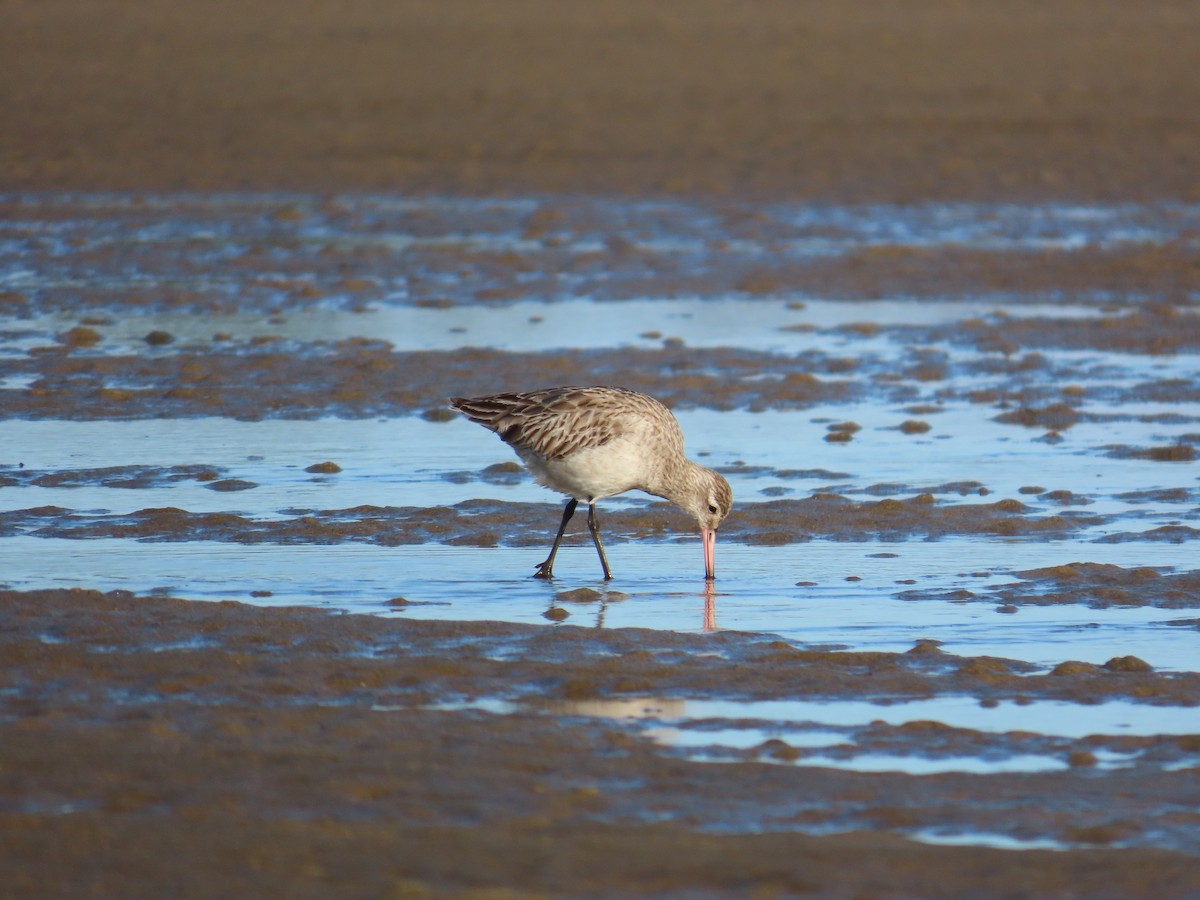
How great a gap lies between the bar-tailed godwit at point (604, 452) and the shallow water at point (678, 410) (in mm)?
302

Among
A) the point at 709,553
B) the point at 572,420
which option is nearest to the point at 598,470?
the point at 572,420

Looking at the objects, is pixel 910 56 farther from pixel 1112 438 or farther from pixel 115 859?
pixel 115 859

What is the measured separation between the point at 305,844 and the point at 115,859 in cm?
49

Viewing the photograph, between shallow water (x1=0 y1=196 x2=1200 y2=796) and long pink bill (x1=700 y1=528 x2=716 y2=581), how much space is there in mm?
81

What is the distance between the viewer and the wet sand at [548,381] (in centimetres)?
552

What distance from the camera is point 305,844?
5.44 metres

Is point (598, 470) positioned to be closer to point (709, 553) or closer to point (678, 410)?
point (709, 553)

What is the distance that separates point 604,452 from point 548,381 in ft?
14.6

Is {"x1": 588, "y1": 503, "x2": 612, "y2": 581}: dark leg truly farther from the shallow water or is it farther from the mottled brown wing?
the mottled brown wing

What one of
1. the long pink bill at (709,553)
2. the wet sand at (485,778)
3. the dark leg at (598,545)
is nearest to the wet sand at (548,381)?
the wet sand at (485,778)

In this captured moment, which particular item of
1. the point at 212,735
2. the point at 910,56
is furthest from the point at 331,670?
the point at 910,56

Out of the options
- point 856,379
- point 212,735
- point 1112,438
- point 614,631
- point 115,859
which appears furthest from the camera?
point 856,379

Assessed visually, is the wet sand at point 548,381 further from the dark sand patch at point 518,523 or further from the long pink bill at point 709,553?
the long pink bill at point 709,553

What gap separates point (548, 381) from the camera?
13.6m
